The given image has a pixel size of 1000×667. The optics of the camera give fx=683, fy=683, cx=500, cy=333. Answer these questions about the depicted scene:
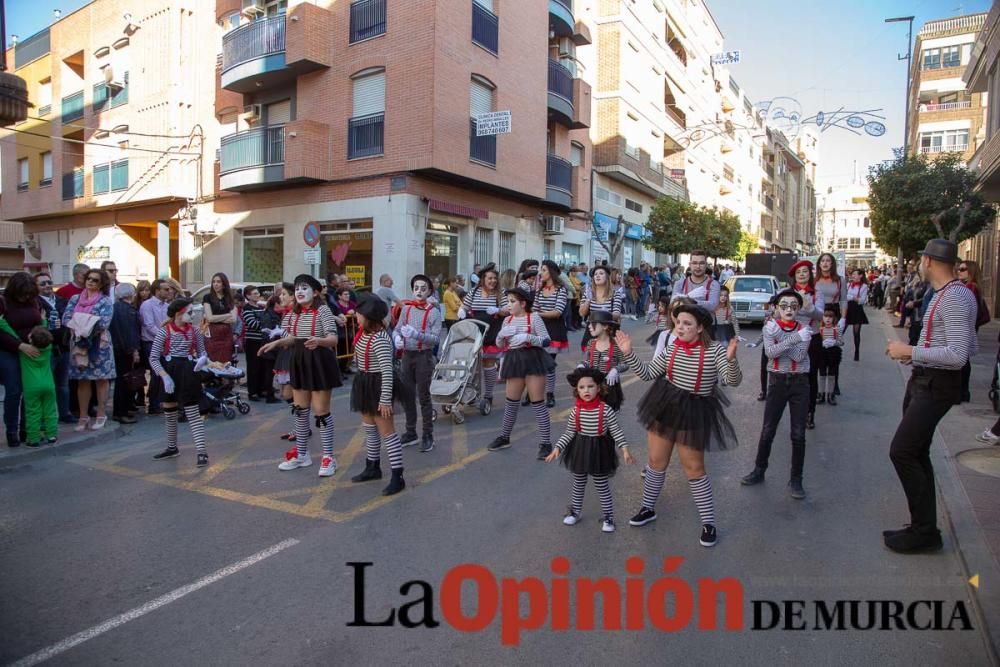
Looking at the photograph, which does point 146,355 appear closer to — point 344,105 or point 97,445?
point 97,445

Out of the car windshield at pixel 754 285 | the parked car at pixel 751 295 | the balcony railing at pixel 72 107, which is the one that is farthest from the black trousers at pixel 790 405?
the balcony railing at pixel 72 107

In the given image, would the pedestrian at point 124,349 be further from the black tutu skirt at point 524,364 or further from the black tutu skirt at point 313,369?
the black tutu skirt at point 524,364

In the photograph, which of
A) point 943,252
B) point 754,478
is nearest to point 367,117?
point 754,478

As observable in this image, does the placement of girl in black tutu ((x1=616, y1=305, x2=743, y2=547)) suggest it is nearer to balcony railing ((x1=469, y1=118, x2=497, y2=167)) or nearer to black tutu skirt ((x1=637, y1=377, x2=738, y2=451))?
black tutu skirt ((x1=637, y1=377, x2=738, y2=451))

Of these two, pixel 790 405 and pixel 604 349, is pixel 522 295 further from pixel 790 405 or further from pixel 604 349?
pixel 790 405

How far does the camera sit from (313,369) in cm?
672

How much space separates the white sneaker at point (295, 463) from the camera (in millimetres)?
6707

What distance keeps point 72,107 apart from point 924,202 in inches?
1278

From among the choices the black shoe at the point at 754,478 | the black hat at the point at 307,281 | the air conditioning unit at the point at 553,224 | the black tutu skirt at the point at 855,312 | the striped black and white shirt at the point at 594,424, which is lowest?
the black shoe at the point at 754,478

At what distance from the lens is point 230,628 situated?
3654mm

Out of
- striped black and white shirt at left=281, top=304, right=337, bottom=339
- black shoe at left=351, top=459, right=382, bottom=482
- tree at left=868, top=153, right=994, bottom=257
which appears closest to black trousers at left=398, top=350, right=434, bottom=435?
striped black and white shirt at left=281, top=304, right=337, bottom=339

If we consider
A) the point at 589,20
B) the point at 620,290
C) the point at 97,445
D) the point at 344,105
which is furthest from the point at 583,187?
the point at 97,445

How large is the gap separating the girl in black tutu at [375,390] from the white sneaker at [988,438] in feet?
20.3

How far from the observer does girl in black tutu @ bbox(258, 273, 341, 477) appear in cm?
668
